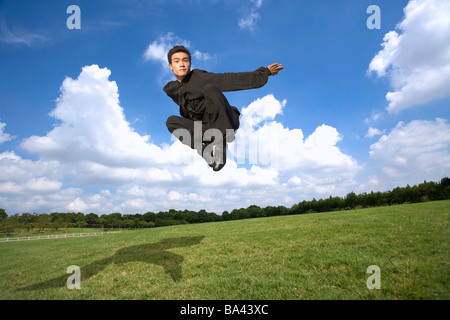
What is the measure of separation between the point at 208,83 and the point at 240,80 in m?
0.68

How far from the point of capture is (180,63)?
481 centimetres

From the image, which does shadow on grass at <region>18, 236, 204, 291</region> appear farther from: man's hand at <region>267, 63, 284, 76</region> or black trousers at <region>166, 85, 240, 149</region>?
man's hand at <region>267, 63, 284, 76</region>

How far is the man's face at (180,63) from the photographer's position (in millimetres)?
4809

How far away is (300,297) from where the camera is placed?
3963mm

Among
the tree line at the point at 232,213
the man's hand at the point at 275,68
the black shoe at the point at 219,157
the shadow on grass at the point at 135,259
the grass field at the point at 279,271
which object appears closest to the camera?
the grass field at the point at 279,271

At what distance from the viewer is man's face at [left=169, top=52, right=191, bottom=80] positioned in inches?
189

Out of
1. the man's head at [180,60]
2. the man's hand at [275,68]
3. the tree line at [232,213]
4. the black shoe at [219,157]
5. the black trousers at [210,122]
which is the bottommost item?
the tree line at [232,213]

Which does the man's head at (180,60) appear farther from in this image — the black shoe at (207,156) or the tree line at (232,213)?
the tree line at (232,213)

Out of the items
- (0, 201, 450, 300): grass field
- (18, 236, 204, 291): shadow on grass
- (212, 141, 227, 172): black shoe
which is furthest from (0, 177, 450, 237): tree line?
(212, 141, 227, 172): black shoe

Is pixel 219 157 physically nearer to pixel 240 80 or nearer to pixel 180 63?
pixel 240 80

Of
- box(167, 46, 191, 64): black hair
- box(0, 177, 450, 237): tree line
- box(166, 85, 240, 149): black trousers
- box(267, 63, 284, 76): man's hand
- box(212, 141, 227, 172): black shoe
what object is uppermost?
box(167, 46, 191, 64): black hair

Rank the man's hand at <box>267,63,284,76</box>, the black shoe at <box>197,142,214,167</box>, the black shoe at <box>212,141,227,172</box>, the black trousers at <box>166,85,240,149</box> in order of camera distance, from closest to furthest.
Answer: the black trousers at <box>166,85,240,149</box> < the black shoe at <box>212,141,227,172</box> < the man's hand at <box>267,63,284,76</box> < the black shoe at <box>197,142,214,167</box>

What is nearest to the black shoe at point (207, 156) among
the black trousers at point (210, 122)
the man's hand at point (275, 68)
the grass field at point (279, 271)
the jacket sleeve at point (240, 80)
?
the black trousers at point (210, 122)

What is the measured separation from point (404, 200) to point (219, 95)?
41463 mm
